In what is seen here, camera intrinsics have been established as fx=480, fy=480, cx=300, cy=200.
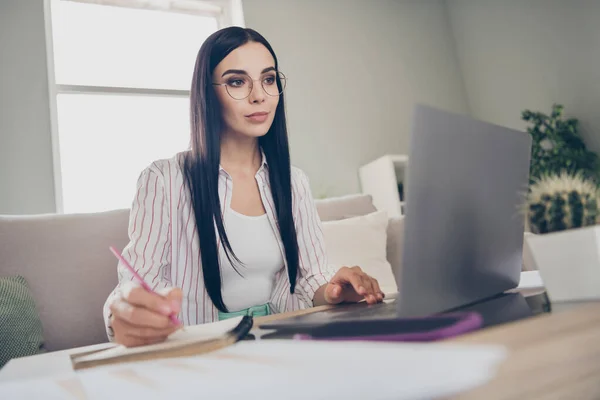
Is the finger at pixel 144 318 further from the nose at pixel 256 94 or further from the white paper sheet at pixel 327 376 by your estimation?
the nose at pixel 256 94

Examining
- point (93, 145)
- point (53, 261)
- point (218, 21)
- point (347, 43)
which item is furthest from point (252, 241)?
point (347, 43)

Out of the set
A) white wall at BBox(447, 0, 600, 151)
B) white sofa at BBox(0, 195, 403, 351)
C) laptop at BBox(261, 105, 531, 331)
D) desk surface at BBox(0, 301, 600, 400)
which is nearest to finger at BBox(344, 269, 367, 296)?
laptop at BBox(261, 105, 531, 331)

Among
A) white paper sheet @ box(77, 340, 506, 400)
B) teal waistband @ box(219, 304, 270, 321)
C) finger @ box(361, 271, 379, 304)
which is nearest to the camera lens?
white paper sheet @ box(77, 340, 506, 400)

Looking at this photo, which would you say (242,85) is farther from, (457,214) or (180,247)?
(457,214)

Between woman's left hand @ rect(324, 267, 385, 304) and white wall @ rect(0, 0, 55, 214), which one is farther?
white wall @ rect(0, 0, 55, 214)

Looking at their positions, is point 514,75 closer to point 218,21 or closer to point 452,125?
point 218,21

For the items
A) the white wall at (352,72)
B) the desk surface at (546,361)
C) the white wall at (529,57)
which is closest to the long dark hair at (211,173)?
the desk surface at (546,361)

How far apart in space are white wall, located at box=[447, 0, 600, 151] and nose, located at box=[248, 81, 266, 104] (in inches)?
108

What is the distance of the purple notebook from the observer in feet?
1.04

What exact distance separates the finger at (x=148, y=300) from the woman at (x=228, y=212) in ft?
1.50

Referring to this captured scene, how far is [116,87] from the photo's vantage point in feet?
10.0

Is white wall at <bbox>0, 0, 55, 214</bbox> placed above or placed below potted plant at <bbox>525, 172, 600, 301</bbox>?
above

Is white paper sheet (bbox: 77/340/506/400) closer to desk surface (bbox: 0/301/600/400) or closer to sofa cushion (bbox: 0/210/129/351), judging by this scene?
desk surface (bbox: 0/301/600/400)

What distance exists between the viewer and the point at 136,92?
10.2 ft
